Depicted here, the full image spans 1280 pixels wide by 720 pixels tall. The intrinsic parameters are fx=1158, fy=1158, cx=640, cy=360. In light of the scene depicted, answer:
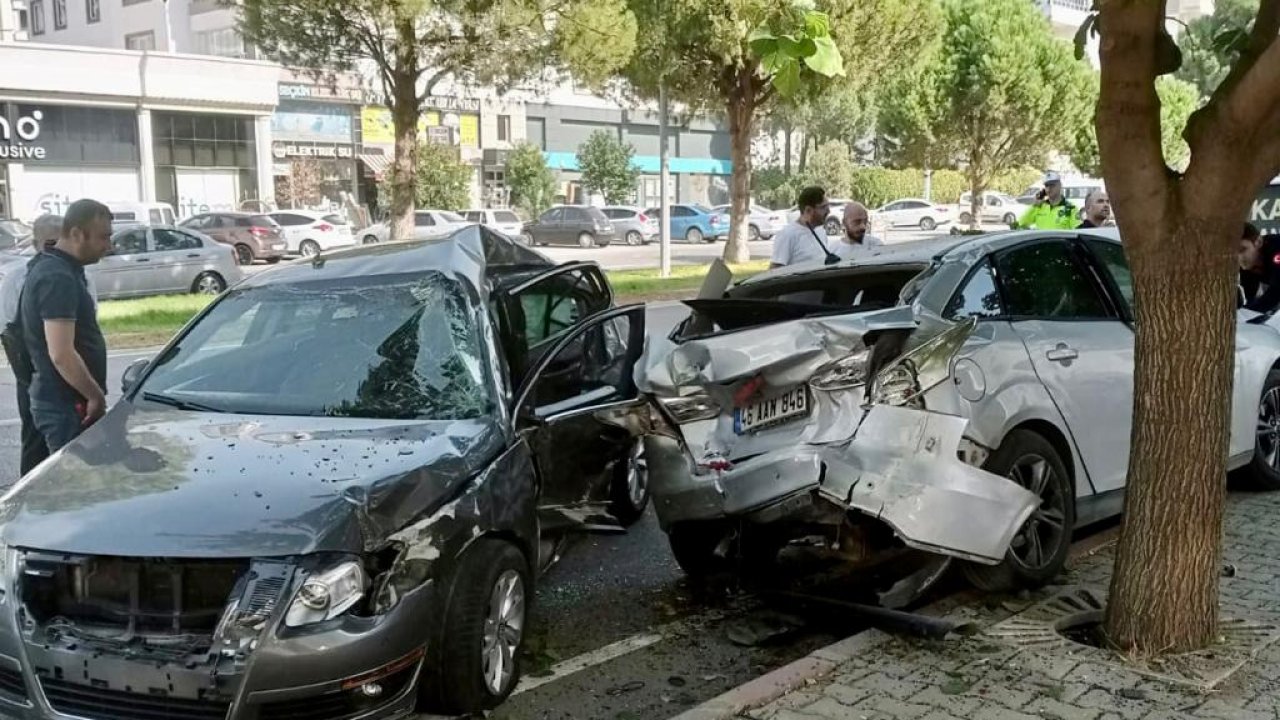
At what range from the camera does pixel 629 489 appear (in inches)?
265

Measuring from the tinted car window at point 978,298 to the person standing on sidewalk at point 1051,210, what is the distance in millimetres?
6137

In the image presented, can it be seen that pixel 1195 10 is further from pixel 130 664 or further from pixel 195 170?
pixel 130 664

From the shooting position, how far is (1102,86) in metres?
4.23

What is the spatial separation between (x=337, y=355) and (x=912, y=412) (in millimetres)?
2350

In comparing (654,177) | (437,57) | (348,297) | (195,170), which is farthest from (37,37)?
(348,297)

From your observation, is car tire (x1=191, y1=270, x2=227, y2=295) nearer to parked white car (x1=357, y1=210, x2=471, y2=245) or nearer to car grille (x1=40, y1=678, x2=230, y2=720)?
parked white car (x1=357, y1=210, x2=471, y2=245)

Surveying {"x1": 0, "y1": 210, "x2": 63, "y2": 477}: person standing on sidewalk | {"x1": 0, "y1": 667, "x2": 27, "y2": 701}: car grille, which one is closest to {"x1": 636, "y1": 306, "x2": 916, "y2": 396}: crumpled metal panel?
{"x1": 0, "y1": 667, "x2": 27, "y2": 701}: car grille

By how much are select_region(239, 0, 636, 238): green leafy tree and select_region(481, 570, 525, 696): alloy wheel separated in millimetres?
16853

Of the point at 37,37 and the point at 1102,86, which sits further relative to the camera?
the point at 37,37

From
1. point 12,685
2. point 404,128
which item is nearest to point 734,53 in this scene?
point 404,128

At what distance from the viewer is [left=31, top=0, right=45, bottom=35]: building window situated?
186ft

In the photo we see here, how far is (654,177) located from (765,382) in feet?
193

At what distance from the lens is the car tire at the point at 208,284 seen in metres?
20.9

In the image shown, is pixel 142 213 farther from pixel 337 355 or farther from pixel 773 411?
pixel 773 411
